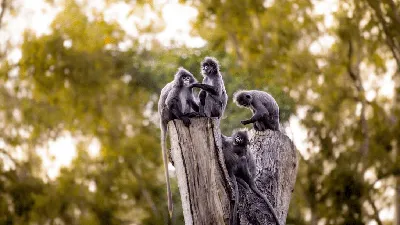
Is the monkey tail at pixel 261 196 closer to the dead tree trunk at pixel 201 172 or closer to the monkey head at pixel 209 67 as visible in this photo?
the dead tree trunk at pixel 201 172

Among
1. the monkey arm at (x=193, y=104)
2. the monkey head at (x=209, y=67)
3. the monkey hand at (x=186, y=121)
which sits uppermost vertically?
the monkey head at (x=209, y=67)

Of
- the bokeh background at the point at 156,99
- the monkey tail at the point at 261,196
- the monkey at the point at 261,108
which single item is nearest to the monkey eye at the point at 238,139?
the monkey tail at the point at 261,196

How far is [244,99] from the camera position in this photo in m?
9.62

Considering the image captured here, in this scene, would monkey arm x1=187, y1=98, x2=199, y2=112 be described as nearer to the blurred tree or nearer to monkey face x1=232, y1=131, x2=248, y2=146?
monkey face x1=232, y1=131, x2=248, y2=146

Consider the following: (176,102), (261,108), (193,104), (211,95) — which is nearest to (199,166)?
(176,102)

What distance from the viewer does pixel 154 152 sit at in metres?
24.5

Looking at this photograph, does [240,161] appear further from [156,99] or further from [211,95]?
[156,99]

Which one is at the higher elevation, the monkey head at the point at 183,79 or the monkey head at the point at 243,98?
the monkey head at the point at 243,98

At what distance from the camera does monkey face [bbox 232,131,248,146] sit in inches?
293

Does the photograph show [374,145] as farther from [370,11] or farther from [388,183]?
[370,11]

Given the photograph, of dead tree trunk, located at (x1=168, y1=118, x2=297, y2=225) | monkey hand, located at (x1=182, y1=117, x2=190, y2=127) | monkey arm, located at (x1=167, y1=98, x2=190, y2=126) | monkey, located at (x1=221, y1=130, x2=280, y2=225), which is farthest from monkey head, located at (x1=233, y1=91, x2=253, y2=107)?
monkey hand, located at (x1=182, y1=117, x2=190, y2=127)

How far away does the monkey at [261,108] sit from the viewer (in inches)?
364

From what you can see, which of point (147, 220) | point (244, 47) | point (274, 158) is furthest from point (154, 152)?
point (274, 158)

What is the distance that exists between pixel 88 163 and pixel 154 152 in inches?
125
